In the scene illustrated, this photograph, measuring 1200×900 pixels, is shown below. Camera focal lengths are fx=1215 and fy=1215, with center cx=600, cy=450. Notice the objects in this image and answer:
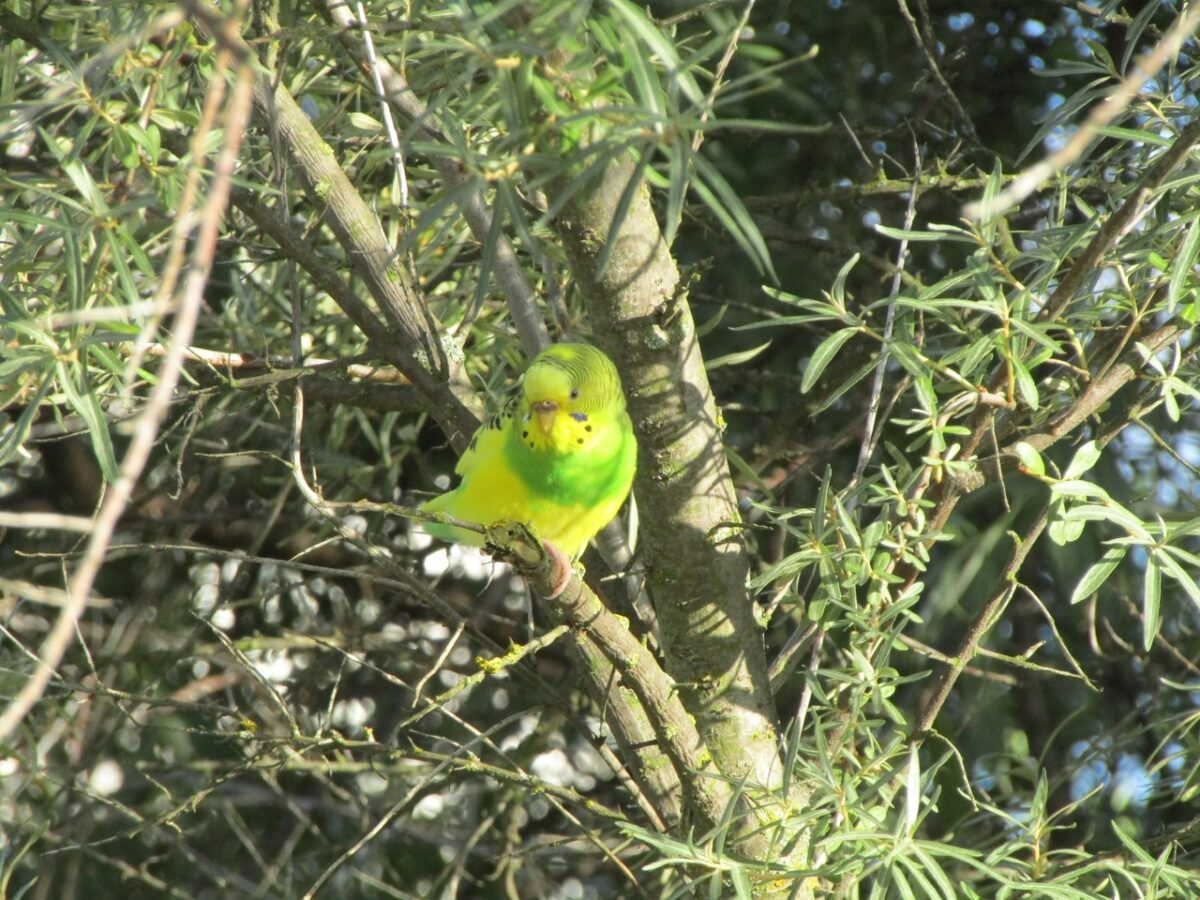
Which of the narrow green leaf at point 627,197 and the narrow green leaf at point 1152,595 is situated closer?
the narrow green leaf at point 627,197

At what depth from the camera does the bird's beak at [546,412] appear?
212 cm

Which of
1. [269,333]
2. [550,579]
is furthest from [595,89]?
[269,333]

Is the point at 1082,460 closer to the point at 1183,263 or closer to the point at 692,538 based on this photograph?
the point at 1183,263

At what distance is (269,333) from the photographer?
2.87 meters

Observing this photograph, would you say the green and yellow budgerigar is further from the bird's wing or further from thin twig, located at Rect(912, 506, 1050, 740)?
thin twig, located at Rect(912, 506, 1050, 740)

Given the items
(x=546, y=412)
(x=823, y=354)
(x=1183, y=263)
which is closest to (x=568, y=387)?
(x=546, y=412)

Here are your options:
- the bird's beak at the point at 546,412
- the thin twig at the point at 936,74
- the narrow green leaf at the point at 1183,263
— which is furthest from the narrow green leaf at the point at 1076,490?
the thin twig at the point at 936,74

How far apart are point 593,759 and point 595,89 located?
7.70ft

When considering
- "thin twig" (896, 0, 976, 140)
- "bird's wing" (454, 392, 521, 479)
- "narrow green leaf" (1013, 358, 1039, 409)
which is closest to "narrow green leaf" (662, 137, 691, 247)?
"narrow green leaf" (1013, 358, 1039, 409)

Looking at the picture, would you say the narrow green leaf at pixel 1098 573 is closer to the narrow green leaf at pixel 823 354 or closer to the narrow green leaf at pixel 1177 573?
the narrow green leaf at pixel 1177 573

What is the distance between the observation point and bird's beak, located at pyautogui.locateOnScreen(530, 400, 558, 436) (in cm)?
212

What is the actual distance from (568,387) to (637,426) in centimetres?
19

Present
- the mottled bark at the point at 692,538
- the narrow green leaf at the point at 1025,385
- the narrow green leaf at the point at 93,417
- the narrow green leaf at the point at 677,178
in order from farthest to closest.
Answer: the mottled bark at the point at 692,538
the narrow green leaf at the point at 1025,385
the narrow green leaf at the point at 93,417
the narrow green leaf at the point at 677,178

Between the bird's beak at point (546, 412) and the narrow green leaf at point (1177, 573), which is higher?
the bird's beak at point (546, 412)
